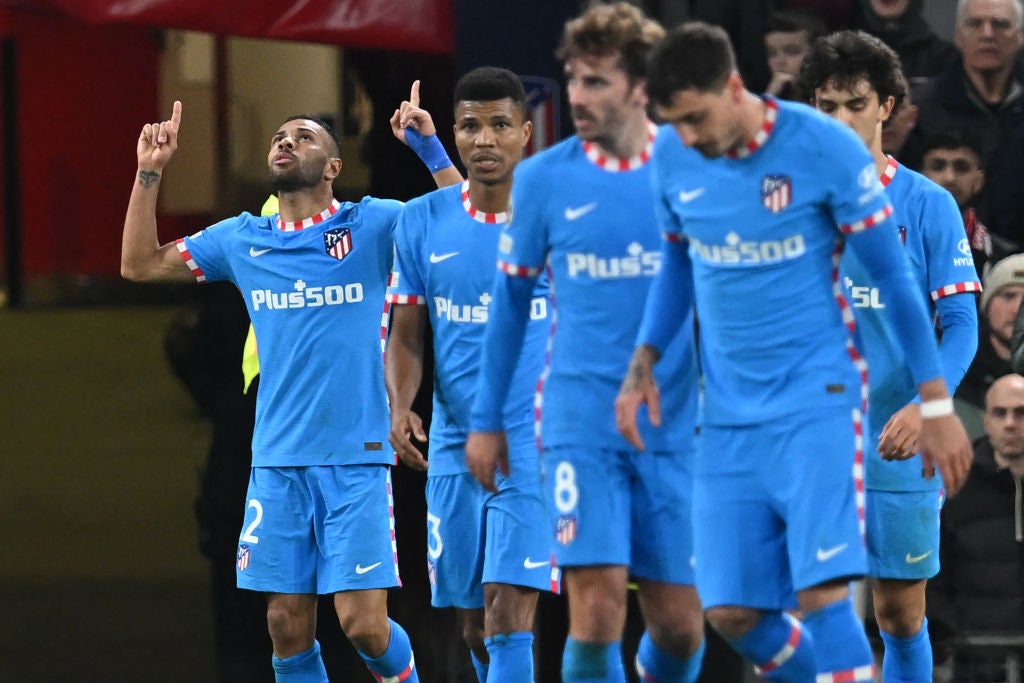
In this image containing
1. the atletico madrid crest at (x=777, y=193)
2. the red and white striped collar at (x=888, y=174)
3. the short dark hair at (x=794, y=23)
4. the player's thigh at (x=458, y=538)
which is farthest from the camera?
the short dark hair at (x=794, y=23)

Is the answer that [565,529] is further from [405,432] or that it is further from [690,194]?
[405,432]

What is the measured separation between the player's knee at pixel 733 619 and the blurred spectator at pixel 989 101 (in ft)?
11.9

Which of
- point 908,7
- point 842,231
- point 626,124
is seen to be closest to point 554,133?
point 908,7

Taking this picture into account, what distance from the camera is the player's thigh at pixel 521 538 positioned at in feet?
23.8

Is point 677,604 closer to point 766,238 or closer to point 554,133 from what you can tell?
point 766,238

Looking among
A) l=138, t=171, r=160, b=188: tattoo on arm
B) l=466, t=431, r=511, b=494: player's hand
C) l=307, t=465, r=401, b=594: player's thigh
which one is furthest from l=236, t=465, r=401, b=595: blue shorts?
l=466, t=431, r=511, b=494: player's hand

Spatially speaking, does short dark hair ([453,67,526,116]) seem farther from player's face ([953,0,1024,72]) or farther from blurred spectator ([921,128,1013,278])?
player's face ([953,0,1024,72])

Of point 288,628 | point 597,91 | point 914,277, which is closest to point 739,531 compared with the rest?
point 597,91

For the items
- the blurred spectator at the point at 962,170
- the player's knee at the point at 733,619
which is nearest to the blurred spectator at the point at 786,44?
the blurred spectator at the point at 962,170

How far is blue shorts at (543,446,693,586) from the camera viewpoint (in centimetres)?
601

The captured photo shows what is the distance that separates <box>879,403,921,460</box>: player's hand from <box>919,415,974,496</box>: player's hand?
0.97 metres

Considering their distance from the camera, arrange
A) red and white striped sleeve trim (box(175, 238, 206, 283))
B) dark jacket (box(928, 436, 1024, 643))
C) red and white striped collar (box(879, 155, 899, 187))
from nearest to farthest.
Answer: red and white striped collar (box(879, 155, 899, 187)) < red and white striped sleeve trim (box(175, 238, 206, 283)) < dark jacket (box(928, 436, 1024, 643))

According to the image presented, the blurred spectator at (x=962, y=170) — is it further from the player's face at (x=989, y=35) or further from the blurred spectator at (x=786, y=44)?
the blurred spectator at (x=786, y=44)

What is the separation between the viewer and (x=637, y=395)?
19.0 ft
